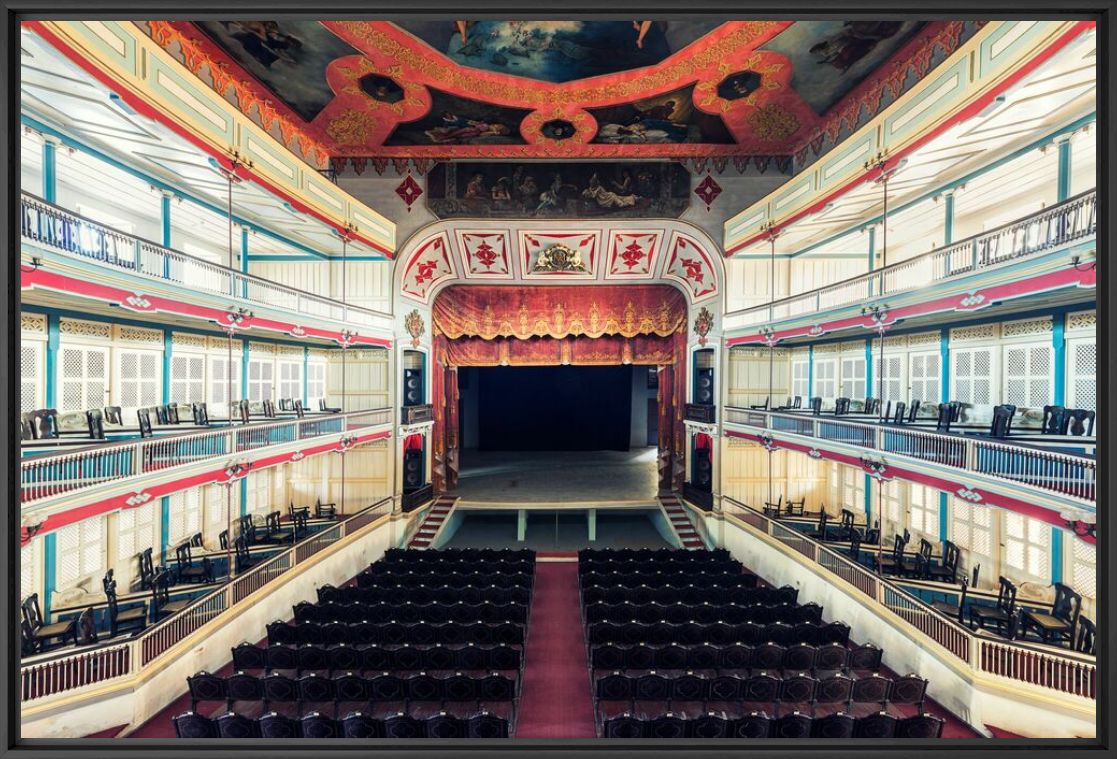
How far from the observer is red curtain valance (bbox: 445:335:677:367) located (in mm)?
21281

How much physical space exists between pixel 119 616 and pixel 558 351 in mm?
15478

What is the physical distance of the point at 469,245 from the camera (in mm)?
18766

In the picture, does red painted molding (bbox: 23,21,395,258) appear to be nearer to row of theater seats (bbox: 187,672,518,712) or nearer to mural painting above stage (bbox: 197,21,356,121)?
mural painting above stage (bbox: 197,21,356,121)

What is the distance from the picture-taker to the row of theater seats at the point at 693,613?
10.5m

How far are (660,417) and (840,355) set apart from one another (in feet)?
24.2

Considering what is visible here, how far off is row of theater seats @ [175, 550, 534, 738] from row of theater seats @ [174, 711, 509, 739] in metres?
0.01

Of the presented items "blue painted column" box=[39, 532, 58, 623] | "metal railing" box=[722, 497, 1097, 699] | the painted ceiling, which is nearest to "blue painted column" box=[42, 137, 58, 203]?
the painted ceiling

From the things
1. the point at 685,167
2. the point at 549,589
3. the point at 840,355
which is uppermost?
the point at 685,167

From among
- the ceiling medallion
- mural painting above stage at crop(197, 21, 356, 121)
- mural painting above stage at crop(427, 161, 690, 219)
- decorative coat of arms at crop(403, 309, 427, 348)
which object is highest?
mural painting above stage at crop(197, 21, 356, 121)

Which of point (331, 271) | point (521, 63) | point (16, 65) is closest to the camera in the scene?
point (16, 65)

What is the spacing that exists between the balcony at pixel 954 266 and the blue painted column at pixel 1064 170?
0.54 meters

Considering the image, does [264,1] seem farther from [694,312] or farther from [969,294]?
[694,312]

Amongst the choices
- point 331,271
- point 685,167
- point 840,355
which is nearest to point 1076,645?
point 840,355

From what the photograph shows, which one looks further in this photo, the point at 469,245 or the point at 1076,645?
the point at 469,245
